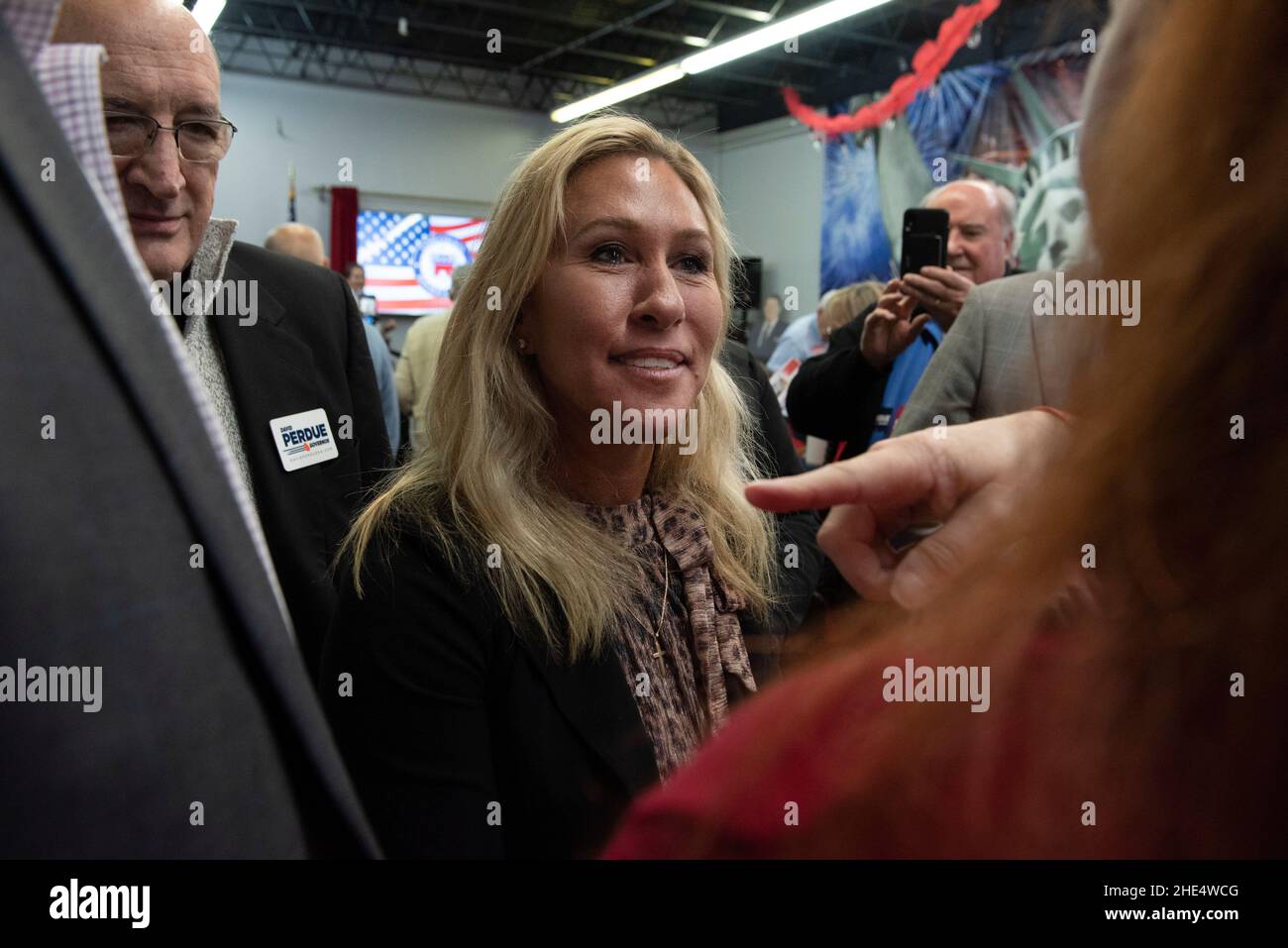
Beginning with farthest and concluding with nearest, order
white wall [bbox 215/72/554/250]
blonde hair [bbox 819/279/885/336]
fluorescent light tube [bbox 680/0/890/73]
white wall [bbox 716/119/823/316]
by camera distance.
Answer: white wall [bbox 716/119/823/316]
white wall [bbox 215/72/554/250]
fluorescent light tube [bbox 680/0/890/73]
blonde hair [bbox 819/279/885/336]

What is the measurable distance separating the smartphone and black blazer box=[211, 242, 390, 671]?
1.54 meters

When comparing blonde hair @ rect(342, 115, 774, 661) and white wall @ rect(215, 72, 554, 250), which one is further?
white wall @ rect(215, 72, 554, 250)

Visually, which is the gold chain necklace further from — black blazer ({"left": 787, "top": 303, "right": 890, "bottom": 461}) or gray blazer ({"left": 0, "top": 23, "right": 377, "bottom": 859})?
black blazer ({"left": 787, "top": 303, "right": 890, "bottom": 461})

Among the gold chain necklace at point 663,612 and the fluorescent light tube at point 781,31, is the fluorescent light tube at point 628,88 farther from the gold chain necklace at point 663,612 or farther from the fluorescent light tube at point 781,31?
the gold chain necklace at point 663,612

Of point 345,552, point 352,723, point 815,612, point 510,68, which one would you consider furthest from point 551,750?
point 510,68

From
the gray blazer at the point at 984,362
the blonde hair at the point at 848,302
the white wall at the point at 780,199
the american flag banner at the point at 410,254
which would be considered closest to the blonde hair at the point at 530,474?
the gray blazer at the point at 984,362

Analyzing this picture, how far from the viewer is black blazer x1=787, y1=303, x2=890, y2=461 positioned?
106 inches

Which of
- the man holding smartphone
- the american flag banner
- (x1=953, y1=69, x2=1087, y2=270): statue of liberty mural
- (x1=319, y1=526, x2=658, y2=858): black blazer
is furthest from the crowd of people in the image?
the american flag banner

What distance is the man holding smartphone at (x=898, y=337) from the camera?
253cm

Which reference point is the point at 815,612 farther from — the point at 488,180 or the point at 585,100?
the point at 488,180

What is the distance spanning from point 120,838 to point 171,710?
0.21 ft

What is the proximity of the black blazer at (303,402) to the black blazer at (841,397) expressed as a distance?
50.8 inches

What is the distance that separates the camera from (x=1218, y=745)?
0.44 meters

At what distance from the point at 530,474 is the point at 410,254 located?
11755mm
